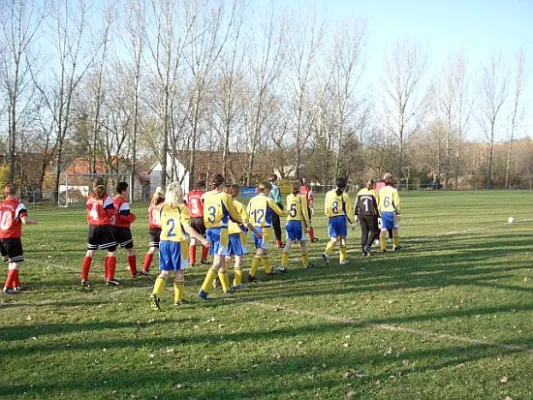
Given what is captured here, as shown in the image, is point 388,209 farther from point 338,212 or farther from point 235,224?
point 235,224

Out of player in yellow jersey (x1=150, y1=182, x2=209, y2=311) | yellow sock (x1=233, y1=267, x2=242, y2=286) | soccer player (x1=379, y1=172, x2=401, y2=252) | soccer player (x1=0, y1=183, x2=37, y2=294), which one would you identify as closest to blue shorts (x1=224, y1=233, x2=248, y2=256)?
yellow sock (x1=233, y1=267, x2=242, y2=286)

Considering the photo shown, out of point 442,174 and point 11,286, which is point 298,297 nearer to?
point 11,286

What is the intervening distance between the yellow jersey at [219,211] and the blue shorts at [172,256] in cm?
83

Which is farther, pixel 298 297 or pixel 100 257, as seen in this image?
pixel 100 257

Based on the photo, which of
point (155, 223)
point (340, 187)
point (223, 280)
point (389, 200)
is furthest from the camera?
point (389, 200)

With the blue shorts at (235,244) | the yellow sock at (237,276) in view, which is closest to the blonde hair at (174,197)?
the blue shorts at (235,244)

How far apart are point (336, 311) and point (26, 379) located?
13.6ft

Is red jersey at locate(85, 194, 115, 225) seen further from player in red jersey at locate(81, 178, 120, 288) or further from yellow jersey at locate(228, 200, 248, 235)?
yellow jersey at locate(228, 200, 248, 235)

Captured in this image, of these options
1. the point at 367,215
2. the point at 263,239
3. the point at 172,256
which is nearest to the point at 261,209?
the point at 263,239

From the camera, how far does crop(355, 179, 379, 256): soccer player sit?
12.9 meters

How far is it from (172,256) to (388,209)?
7.38m

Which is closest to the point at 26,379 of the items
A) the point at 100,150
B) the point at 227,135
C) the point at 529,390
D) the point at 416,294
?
the point at 529,390

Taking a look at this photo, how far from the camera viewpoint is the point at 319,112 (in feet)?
178

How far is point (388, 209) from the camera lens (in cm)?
1373
